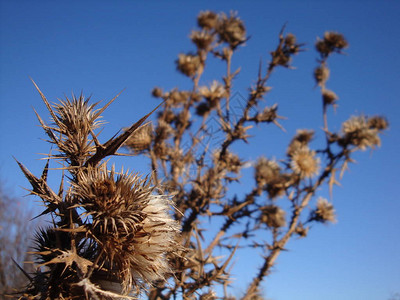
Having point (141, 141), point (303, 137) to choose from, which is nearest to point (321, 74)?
point (303, 137)

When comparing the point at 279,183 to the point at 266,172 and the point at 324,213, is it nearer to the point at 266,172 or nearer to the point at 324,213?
the point at 266,172

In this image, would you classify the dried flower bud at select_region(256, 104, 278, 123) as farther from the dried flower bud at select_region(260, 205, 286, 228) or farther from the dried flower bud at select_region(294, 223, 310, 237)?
the dried flower bud at select_region(294, 223, 310, 237)

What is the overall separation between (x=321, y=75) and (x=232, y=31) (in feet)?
6.72

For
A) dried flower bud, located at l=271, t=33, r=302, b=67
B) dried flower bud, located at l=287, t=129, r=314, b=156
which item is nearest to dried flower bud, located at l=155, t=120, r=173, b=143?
dried flower bud, located at l=271, t=33, r=302, b=67

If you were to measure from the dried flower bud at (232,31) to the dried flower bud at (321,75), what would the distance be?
5.91 feet

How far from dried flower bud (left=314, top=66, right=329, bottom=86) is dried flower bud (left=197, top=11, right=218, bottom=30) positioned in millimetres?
2064

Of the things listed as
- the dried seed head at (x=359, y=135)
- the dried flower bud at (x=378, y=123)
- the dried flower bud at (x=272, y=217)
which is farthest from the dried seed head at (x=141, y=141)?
the dried flower bud at (x=378, y=123)

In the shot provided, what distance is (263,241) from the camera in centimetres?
495

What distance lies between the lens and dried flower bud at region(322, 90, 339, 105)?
6093 millimetres

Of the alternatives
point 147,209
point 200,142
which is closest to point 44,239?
point 147,209

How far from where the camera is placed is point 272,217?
17.0 ft

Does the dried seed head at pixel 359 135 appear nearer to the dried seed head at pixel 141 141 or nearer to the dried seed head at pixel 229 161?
the dried seed head at pixel 229 161

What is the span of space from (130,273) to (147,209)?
0.30m

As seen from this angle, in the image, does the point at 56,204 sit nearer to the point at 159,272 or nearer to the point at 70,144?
the point at 70,144
